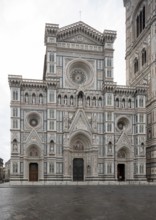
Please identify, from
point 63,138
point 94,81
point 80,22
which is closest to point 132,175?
point 63,138

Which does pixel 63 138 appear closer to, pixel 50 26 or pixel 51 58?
pixel 51 58

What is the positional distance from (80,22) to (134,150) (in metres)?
28.0

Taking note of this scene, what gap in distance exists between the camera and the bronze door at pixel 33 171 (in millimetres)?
60281

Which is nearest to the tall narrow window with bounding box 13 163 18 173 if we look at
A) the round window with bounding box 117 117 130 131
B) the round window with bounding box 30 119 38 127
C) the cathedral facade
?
the round window with bounding box 30 119 38 127

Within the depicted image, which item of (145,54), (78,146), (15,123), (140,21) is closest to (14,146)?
(15,123)

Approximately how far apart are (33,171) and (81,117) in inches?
531

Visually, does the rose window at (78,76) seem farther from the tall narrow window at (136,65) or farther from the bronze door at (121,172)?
the bronze door at (121,172)

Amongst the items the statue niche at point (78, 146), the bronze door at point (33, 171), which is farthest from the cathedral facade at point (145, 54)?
the bronze door at point (33, 171)

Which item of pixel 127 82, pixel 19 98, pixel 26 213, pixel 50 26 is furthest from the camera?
pixel 127 82

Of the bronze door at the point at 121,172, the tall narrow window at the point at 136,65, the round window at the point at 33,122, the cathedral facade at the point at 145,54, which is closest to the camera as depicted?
the round window at the point at 33,122

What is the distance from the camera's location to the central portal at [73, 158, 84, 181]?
61750 millimetres

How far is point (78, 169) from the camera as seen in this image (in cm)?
6225

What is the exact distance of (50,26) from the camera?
6425 centimetres

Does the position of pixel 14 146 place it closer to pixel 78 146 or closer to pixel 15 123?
pixel 15 123
